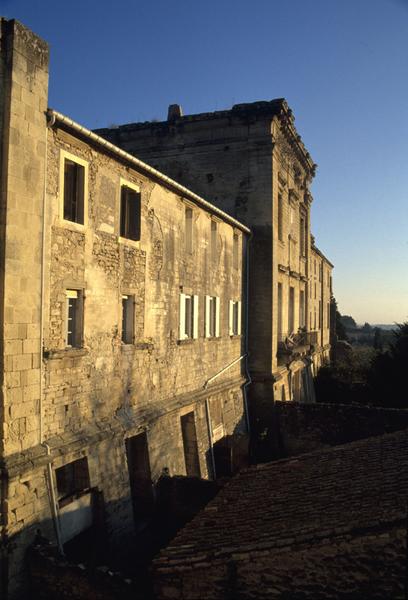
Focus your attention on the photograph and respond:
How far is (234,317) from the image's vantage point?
60.0 feet

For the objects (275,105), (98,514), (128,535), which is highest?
(275,105)

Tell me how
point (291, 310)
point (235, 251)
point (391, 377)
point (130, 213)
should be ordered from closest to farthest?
1. point (130, 213)
2. point (235, 251)
3. point (291, 310)
4. point (391, 377)

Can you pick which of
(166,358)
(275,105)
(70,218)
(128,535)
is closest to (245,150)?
(275,105)

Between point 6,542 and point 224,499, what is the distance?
3394mm

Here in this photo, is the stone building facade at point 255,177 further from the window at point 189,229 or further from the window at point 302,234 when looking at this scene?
the window at point 189,229

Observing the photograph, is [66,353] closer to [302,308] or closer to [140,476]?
[140,476]

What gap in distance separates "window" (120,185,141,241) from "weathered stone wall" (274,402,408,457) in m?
10.1

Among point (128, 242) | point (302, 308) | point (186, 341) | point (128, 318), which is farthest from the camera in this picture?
point (302, 308)

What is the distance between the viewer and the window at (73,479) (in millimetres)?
9336

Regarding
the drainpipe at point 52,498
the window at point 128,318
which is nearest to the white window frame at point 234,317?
the window at point 128,318

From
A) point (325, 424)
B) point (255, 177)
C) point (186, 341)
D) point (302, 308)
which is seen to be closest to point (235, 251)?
point (255, 177)

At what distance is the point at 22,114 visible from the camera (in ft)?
26.3

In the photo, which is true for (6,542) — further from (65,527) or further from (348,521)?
(348,521)

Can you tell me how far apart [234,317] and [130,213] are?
766cm
